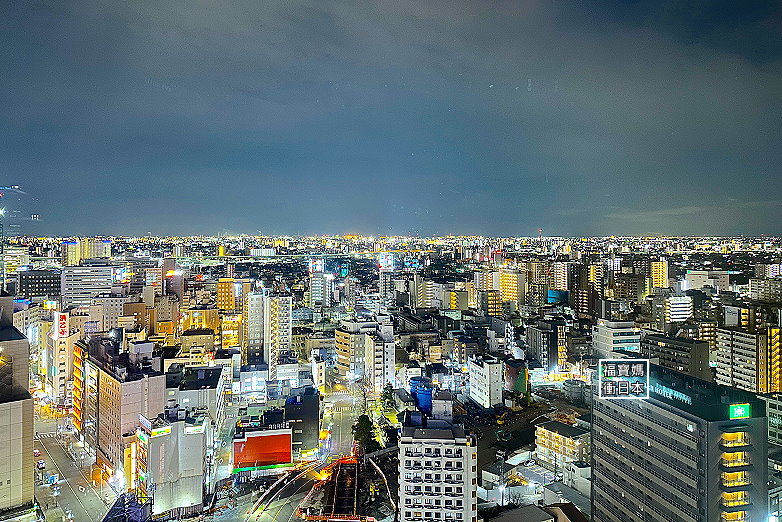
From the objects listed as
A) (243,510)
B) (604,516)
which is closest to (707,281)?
(604,516)

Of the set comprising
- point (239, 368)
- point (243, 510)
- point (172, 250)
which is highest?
point (172, 250)

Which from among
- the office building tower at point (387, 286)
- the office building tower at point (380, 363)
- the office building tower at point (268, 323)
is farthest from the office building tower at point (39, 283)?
the office building tower at point (380, 363)

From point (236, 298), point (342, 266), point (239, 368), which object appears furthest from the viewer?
point (342, 266)

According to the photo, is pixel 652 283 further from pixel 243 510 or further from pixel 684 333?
pixel 243 510

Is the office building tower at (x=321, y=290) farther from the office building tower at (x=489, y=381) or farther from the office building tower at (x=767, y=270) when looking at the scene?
the office building tower at (x=767, y=270)

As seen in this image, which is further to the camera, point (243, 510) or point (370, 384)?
point (370, 384)
